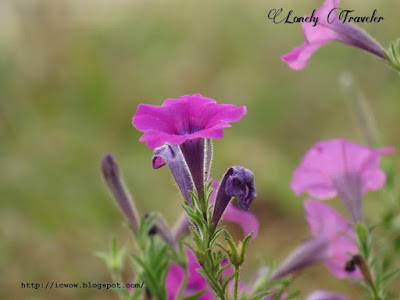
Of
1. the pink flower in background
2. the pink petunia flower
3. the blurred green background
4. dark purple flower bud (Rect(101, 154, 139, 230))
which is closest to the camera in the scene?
the pink petunia flower

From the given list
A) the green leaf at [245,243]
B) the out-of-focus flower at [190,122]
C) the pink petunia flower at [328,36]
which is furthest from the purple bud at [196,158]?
the pink petunia flower at [328,36]

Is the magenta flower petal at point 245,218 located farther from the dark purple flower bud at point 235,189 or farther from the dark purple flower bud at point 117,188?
the dark purple flower bud at point 235,189

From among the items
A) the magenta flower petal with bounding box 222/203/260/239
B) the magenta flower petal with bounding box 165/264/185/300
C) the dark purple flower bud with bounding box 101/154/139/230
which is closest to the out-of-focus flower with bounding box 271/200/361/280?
the magenta flower petal with bounding box 222/203/260/239

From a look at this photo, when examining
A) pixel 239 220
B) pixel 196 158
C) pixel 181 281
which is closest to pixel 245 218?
pixel 239 220

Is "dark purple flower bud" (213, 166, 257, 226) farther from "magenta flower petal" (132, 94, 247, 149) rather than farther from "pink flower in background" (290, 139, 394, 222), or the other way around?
"pink flower in background" (290, 139, 394, 222)

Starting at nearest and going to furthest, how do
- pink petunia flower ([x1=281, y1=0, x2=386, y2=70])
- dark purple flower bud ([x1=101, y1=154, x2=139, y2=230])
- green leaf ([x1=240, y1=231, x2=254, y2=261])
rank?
green leaf ([x1=240, y1=231, x2=254, y2=261]) < pink petunia flower ([x1=281, y1=0, x2=386, y2=70]) < dark purple flower bud ([x1=101, y1=154, x2=139, y2=230])

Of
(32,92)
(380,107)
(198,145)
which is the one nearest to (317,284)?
(380,107)
